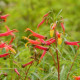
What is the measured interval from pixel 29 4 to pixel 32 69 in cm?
419

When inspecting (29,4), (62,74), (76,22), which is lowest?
(62,74)

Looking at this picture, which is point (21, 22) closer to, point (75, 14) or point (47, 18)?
point (75, 14)

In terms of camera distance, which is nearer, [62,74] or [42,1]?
[62,74]

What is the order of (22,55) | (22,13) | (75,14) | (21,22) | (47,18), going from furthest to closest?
1. (75,14)
2. (22,13)
3. (21,22)
4. (22,55)
5. (47,18)

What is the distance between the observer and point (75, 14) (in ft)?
19.8

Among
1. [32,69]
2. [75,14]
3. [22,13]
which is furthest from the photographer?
[75,14]

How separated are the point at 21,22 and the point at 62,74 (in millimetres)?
3710

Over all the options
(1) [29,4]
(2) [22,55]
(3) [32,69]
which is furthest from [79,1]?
(3) [32,69]

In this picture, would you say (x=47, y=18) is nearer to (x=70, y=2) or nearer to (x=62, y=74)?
(x=62, y=74)

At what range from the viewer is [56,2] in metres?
5.98

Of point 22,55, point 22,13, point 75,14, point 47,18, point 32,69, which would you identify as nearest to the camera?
point 47,18

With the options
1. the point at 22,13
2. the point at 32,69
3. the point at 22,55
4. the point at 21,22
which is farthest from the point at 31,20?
the point at 32,69

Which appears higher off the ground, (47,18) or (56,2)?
(56,2)

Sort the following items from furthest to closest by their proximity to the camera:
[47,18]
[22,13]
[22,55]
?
1. [22,13]
2. [22,55]
3. [47,18]
